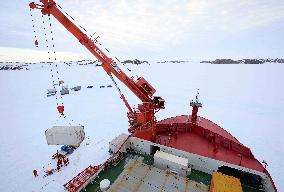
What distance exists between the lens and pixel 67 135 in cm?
1772

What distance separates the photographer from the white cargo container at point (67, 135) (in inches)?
699

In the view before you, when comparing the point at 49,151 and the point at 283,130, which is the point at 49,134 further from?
the point at 283,130

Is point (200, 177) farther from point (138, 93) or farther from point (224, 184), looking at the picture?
point (138, 93)

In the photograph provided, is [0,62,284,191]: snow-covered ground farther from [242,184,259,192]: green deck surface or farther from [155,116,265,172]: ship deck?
[242,184,259,192]: green deck surface

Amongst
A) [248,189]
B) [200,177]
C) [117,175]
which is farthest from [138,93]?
[248,189]

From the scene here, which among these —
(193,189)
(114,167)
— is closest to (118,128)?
(114,167)

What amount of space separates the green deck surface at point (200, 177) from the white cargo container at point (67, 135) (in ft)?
31.4

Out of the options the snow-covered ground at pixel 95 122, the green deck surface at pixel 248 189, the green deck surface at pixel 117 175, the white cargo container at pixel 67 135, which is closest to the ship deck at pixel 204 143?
the green deck surface at pixel 248 189

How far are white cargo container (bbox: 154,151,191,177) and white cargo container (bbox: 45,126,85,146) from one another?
7161mm

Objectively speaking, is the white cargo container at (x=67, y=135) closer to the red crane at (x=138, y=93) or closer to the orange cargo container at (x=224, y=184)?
the red crane at (x=138, y=93)

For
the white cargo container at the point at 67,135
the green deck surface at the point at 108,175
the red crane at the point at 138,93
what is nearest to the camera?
the green deck surface at the point at 108,175

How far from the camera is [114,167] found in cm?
1515

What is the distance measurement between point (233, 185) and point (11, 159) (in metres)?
20.3

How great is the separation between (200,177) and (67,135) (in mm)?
11133
